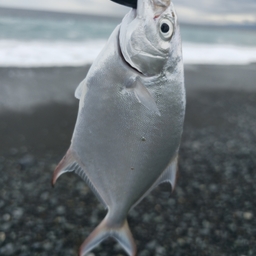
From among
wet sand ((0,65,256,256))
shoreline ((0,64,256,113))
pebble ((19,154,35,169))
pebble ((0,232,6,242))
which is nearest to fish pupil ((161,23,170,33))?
wet sand ((0,65,256,256))

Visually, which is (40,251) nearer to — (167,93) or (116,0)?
(167,93)

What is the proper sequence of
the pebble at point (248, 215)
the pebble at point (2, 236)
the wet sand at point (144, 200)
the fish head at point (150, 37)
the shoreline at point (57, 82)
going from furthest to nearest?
the shoreline at point (57, 82) → the pebble at point (248, 215) → the wet sand at point (144, 200) → the pebble at point (2, 236) → the fish head at point (150, 37)

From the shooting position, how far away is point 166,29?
185 cm

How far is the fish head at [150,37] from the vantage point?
1829 millimetres

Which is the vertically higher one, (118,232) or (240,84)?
(118,232)

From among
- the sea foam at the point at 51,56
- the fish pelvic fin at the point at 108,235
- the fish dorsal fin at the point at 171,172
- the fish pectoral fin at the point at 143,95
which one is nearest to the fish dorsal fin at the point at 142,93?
the fish pectoral fin at the point at 143,95

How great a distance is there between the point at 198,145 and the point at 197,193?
1.50 m

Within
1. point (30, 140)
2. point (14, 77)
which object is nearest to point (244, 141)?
point (30, 140)

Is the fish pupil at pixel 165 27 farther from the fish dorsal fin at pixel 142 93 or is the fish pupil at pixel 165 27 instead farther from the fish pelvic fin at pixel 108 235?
the fish pelvic fin at pixel 108 235

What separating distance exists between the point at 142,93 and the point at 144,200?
2.68 m

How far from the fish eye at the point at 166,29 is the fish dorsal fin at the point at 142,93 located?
29 centimetres

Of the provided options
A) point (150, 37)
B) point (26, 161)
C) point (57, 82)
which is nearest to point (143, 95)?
point (150, 37)

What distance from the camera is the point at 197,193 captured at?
14.8 feet

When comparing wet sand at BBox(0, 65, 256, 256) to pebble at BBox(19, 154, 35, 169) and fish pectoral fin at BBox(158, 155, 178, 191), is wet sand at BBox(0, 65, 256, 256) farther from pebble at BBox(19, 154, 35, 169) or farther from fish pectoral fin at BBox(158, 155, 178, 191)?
fish pectoral fin at BBox(158, 155, 178, 191)
